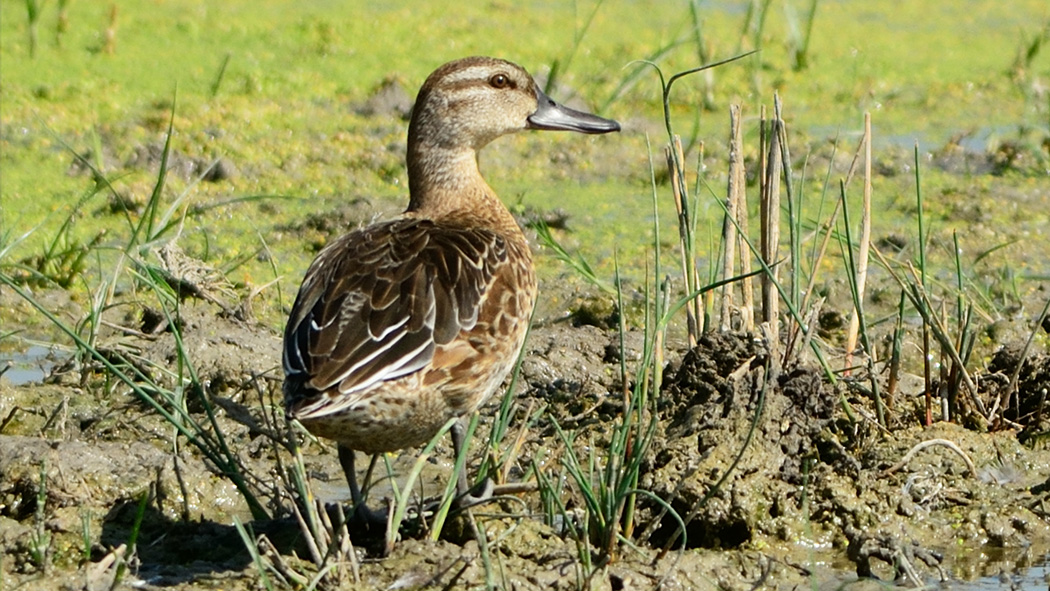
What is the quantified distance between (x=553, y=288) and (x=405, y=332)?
98.3 inches

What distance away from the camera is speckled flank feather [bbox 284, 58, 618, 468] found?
12.7ft

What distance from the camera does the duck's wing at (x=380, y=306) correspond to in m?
3.86

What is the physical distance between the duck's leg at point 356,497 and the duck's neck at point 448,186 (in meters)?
1.12

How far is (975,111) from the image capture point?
379 inches

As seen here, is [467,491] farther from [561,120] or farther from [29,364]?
[29,364]

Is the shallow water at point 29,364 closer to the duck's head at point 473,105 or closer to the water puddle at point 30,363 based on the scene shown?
the water puddle at point 30,363

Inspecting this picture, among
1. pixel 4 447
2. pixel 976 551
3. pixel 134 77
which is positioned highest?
pixel 134 77

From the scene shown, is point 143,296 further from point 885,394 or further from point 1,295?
point 885,394

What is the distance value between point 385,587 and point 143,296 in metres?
2.76

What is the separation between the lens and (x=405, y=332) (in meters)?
4.05

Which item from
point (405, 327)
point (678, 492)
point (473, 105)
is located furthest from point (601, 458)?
point (473, 105)

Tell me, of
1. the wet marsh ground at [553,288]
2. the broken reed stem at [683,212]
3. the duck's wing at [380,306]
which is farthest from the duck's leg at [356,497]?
the broken reed stem at [683,212]

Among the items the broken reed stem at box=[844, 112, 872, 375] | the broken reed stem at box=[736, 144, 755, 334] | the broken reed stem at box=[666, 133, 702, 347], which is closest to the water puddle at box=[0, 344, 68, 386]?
the broken reed stem at box=[666, 133, 702, 347]

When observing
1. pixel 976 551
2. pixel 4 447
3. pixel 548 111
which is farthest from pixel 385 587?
pixel 548 111
